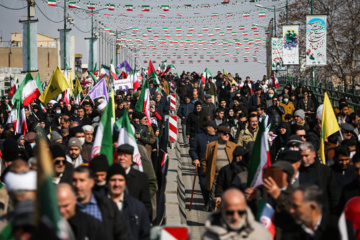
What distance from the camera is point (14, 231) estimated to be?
14.8 feet

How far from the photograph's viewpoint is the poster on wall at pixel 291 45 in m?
34.3

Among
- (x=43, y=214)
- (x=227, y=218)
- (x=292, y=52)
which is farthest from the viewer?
(x=292, y=52)

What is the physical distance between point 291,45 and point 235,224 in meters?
29.5

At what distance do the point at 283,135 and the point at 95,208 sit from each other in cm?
738

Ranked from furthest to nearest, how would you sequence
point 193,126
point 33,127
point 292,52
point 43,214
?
point 292,52 < point 193,126 < point 33,127 < point 43,214

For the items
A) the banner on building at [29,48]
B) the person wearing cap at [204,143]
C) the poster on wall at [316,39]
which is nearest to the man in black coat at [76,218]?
the person wearing cap at [204,143]

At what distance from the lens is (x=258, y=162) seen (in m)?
8.02

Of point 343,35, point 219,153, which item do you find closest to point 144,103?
point 219,153

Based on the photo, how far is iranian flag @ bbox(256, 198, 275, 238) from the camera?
6.54 meters

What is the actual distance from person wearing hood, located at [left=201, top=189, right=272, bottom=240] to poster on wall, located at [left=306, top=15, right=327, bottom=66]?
23786 mm

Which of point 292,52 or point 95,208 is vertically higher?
point 292,52

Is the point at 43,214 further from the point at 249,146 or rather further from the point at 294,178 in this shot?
the point at 249,146

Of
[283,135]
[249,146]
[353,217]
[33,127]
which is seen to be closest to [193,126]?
[33,127]

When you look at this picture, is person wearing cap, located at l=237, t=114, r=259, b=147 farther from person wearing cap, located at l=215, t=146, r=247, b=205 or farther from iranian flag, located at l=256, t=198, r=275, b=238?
iranian flag, located at l=256, t=198, r=275, b=238
